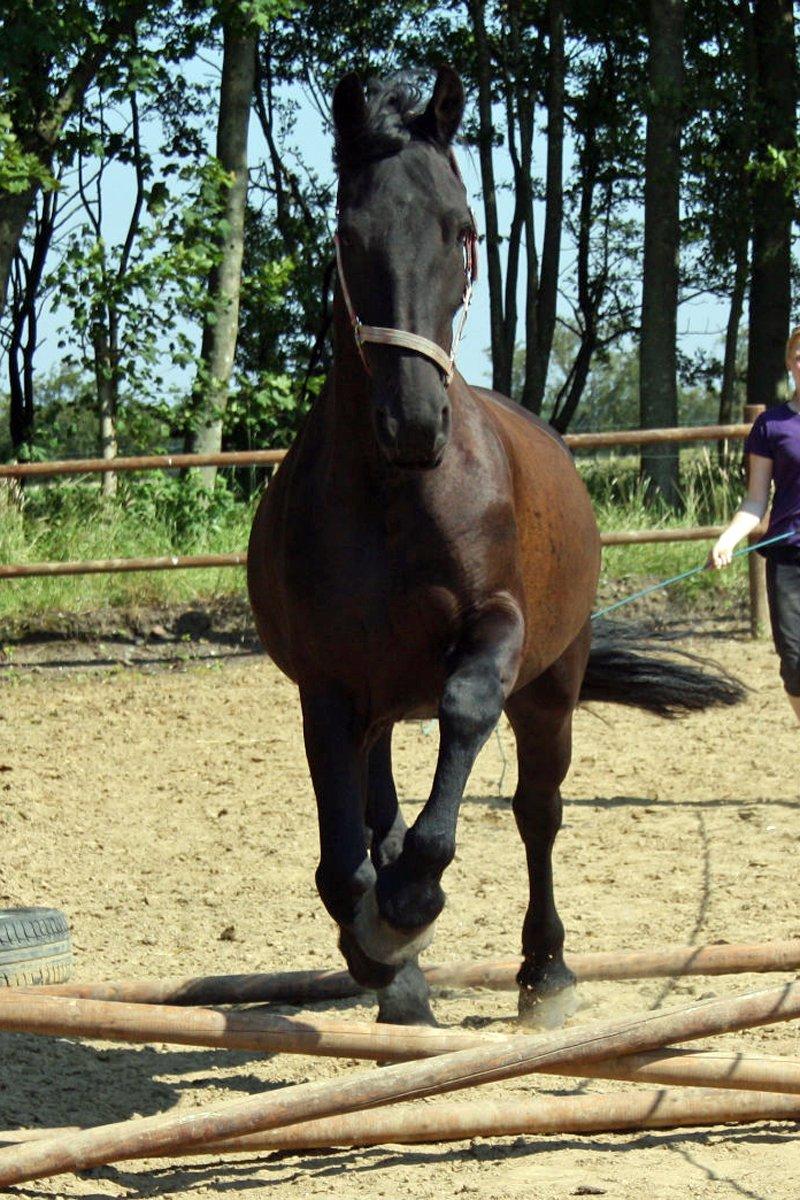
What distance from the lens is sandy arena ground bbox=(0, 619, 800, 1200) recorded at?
3334 mm

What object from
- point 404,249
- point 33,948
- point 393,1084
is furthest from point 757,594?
point 393,1084

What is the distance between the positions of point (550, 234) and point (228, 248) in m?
11.2

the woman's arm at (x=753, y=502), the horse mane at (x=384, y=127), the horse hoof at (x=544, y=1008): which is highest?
the horse mane at (x=384, y=127)

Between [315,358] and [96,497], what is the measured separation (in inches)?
361

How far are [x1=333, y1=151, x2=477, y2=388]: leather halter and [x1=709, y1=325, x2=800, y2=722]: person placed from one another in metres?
2.91

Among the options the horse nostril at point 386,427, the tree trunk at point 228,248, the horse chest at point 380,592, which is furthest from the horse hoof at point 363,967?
the tree trunk at point 228,248

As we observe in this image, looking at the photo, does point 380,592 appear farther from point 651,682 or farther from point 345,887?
point 651,682

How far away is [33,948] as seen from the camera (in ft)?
14.9

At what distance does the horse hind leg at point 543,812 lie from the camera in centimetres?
446

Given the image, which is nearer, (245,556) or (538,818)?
(538,818)

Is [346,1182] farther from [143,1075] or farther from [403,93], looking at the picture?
[403,93]

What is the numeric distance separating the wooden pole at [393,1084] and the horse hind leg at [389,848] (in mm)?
1002

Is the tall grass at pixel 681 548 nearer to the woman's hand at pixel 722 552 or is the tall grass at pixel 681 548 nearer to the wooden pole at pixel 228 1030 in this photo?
the woman's hand at pixel 722 552

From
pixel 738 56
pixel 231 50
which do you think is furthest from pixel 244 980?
pixel 738 56
